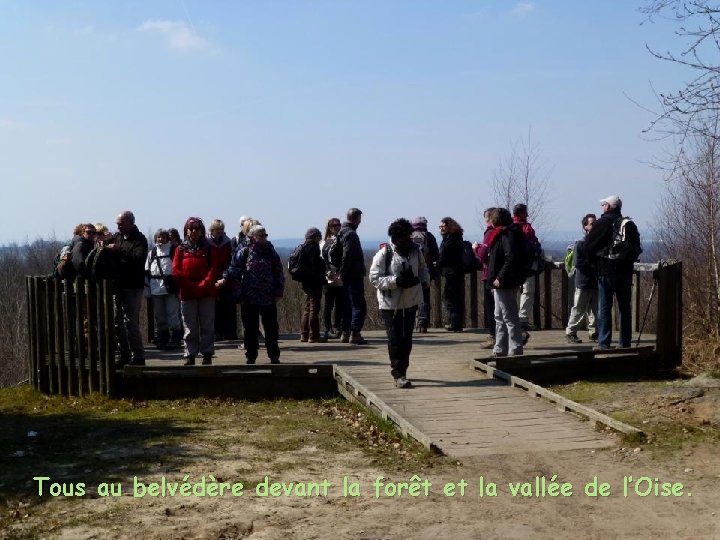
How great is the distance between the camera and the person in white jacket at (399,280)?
30.7ft

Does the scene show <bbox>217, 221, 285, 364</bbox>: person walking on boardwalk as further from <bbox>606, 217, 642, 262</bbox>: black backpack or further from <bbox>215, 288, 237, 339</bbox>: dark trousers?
<bbox>606, 217, 642, 262</bbox>: black backpack

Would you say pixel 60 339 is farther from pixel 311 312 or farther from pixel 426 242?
pixel 426 242

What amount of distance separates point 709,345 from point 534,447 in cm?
719

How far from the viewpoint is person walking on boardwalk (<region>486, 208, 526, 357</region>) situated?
34.3 ft

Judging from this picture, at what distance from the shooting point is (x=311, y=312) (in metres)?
13.6

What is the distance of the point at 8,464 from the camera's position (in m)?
A: 7.66

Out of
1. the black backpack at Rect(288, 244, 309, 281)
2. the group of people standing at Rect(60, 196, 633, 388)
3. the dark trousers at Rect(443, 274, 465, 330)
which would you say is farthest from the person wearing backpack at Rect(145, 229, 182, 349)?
the dark trousers at Rect(443, 274, 465, 330)

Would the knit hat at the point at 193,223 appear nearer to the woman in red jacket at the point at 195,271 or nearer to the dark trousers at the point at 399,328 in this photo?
the woman in red jacket at the point at 195,271

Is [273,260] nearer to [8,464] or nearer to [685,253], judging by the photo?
[8,464]

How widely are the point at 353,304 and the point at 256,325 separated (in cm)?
224

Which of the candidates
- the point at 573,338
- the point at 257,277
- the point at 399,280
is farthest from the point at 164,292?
the point at 573,338

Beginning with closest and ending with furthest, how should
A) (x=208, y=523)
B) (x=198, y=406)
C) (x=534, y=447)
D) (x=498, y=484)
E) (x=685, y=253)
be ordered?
(x=208, y=523)
(x=498, y=484)
(x=534, y=447)
(x=198, y=406)
(x=685, y=253)

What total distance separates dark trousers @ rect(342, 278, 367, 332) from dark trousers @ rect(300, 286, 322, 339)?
394 millimetres

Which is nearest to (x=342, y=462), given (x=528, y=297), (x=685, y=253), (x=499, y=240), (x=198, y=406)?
(x=198, y=406)
